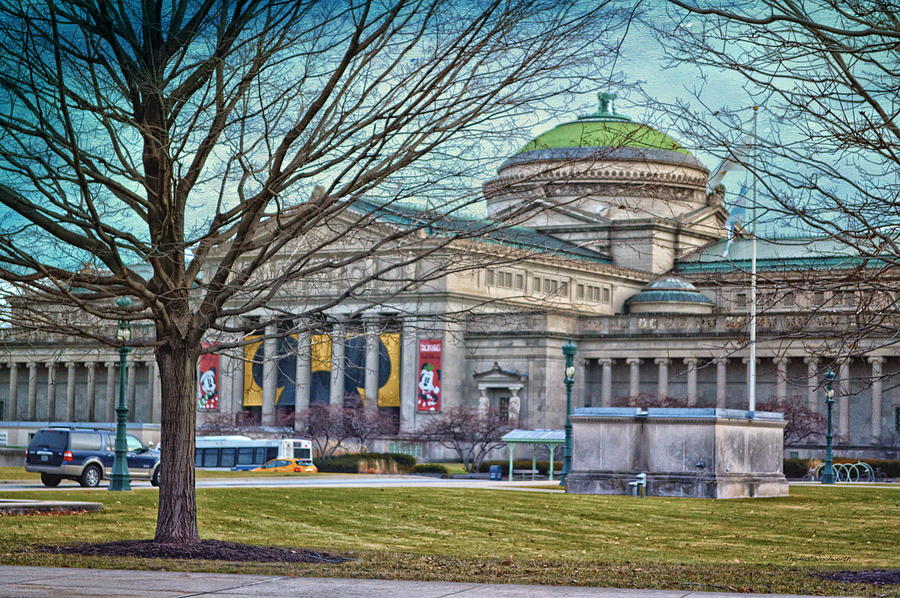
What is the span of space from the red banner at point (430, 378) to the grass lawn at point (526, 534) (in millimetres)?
56870

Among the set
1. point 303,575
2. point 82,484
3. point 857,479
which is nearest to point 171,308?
point 303,575

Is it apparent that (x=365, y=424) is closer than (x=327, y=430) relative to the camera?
No

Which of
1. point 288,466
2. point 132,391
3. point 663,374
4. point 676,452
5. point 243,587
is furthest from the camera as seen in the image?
point 132,391

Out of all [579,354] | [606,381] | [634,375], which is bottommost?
[606,381]

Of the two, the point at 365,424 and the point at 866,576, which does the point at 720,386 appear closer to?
the point at 365,424

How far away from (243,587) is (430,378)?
85.5 metres

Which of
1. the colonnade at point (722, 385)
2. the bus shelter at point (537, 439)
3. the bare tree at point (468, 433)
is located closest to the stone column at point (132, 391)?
the bare tree at point (468, 433)

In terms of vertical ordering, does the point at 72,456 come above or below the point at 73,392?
below

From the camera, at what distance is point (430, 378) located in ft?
338

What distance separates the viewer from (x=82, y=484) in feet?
166

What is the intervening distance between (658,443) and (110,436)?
20024 millimetres

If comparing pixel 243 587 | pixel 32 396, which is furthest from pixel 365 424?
pixel 243 587

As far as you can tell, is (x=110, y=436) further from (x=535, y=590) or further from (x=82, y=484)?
(x=535, y=590)

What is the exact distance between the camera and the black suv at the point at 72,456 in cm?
5009
